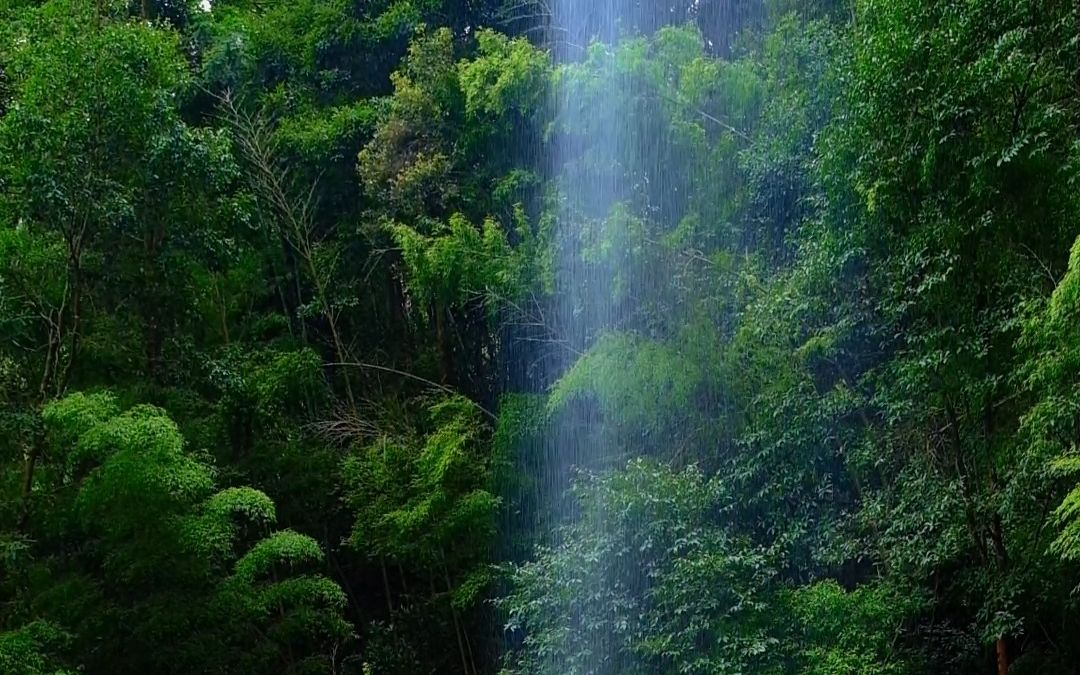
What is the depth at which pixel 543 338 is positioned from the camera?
8938 millimetres

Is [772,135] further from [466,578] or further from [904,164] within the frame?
[466,578]

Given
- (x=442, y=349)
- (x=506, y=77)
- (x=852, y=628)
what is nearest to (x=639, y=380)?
(x=852, y=628)

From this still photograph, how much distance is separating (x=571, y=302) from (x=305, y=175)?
3820 mm

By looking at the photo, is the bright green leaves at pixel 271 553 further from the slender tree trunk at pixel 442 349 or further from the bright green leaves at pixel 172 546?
the slender tree trunk at pixel 442 349

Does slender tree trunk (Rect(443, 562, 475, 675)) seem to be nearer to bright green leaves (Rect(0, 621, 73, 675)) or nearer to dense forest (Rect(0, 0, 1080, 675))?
dense forest (Rect(0, 0, 1080, 675))

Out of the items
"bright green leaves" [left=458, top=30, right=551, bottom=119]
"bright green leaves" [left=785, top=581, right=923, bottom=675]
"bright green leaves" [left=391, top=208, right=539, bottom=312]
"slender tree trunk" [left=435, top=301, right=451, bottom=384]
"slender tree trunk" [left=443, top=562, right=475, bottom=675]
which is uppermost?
"bright green leaves" [left=458, top=30, right=551, bottom=119]

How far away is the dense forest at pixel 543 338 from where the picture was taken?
5.55m

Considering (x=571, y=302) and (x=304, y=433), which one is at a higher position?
(x=571, y=302)

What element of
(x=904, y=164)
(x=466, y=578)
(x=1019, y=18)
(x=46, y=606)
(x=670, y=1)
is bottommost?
(x=466, y=578)

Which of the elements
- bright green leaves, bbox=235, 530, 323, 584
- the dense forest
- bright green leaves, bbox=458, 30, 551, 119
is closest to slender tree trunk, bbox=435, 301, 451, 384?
the dense forest

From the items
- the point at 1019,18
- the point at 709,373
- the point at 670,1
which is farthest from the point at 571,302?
the point at 1019,18

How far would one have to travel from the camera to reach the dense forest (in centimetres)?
555

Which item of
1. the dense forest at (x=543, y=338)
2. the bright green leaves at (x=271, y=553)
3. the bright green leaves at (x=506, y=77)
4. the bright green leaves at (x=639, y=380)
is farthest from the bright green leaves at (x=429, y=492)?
the bright green leaves at (x=506, y=77)

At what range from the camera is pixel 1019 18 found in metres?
5.07
